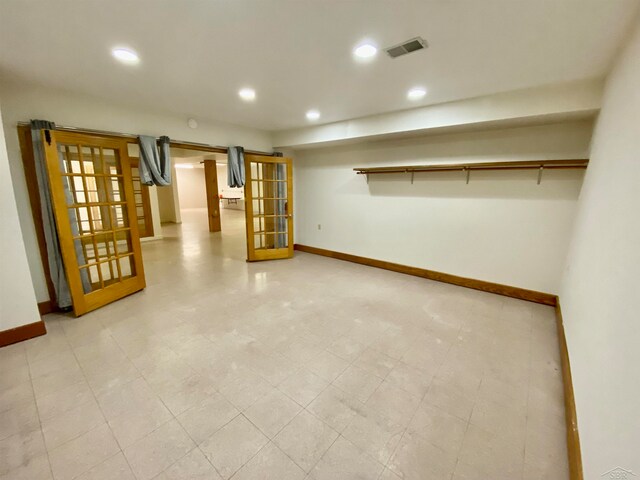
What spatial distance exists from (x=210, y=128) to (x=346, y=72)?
277cm

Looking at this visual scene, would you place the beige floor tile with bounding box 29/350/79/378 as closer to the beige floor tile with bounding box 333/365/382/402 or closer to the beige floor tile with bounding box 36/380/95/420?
the beige floor tile with bounding box 36/380/95/420

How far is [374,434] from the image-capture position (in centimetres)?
157

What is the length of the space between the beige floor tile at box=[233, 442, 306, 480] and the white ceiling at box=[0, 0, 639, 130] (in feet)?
8.31

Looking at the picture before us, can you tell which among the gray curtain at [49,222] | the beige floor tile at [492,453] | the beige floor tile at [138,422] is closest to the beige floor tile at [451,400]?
the beige floor tile at [492,453]

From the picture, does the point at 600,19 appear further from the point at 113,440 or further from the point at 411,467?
the point at 113,440

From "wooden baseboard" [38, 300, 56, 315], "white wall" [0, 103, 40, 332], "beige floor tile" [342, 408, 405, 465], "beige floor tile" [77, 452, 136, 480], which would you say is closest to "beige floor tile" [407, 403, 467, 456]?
"beige floor tile" [342, 408, 405, 465]

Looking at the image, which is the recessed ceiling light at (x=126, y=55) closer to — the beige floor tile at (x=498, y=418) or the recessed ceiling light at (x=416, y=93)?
the recessed ceiling light at (x=416, y=93)

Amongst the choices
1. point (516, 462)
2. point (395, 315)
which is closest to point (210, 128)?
point (395, 315)

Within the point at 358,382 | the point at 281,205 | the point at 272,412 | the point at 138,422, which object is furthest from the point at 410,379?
the point at 281,205

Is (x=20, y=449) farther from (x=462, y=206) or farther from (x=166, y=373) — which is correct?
(x=462, y=206)

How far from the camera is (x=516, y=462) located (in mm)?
1413

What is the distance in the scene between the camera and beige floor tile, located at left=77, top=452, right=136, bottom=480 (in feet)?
4.32

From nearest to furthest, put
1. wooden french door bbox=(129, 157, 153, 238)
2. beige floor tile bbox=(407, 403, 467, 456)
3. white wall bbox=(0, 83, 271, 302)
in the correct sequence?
beige floor tile bbox=(407, 403, 467, 456) → white wall bbox=(0, 83, 271, 302) → wooden french door bbox=(129, 157, 153, 238)

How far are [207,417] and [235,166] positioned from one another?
3.87 metres
